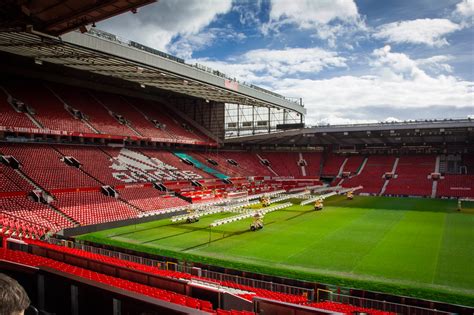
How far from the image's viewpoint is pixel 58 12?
1525 cm

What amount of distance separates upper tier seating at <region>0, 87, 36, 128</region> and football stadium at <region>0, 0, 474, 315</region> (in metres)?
0.29

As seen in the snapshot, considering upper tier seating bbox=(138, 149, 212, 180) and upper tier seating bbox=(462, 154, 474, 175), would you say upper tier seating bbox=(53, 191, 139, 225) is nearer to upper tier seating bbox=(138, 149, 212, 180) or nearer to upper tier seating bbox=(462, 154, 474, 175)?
upper tier seating bbox=(138, 149, 212, 180)

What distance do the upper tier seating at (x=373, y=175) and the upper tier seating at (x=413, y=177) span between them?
5.02ft

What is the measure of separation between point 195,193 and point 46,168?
53.7 feet

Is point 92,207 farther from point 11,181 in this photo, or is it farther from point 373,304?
point 373,304

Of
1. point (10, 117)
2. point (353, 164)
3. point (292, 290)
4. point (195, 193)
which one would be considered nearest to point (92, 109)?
point (10, 117)

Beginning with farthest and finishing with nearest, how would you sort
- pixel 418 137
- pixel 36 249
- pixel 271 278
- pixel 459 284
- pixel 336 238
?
pixel 418 137
pixel 336 238
pixel 459 284
pixel 271 278
pixel 36 249

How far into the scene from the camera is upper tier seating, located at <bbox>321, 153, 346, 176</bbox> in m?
65.2

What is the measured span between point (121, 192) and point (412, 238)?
89.7 feet

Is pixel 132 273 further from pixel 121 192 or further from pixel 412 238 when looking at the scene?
pixel 121 192

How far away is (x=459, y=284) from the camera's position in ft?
55.4

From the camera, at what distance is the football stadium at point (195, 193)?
1204 cm

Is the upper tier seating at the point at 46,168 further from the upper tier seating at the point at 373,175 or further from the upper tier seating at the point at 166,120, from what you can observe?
the upper tier seating at the point at 373,175

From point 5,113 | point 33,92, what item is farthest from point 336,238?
point 33,92
